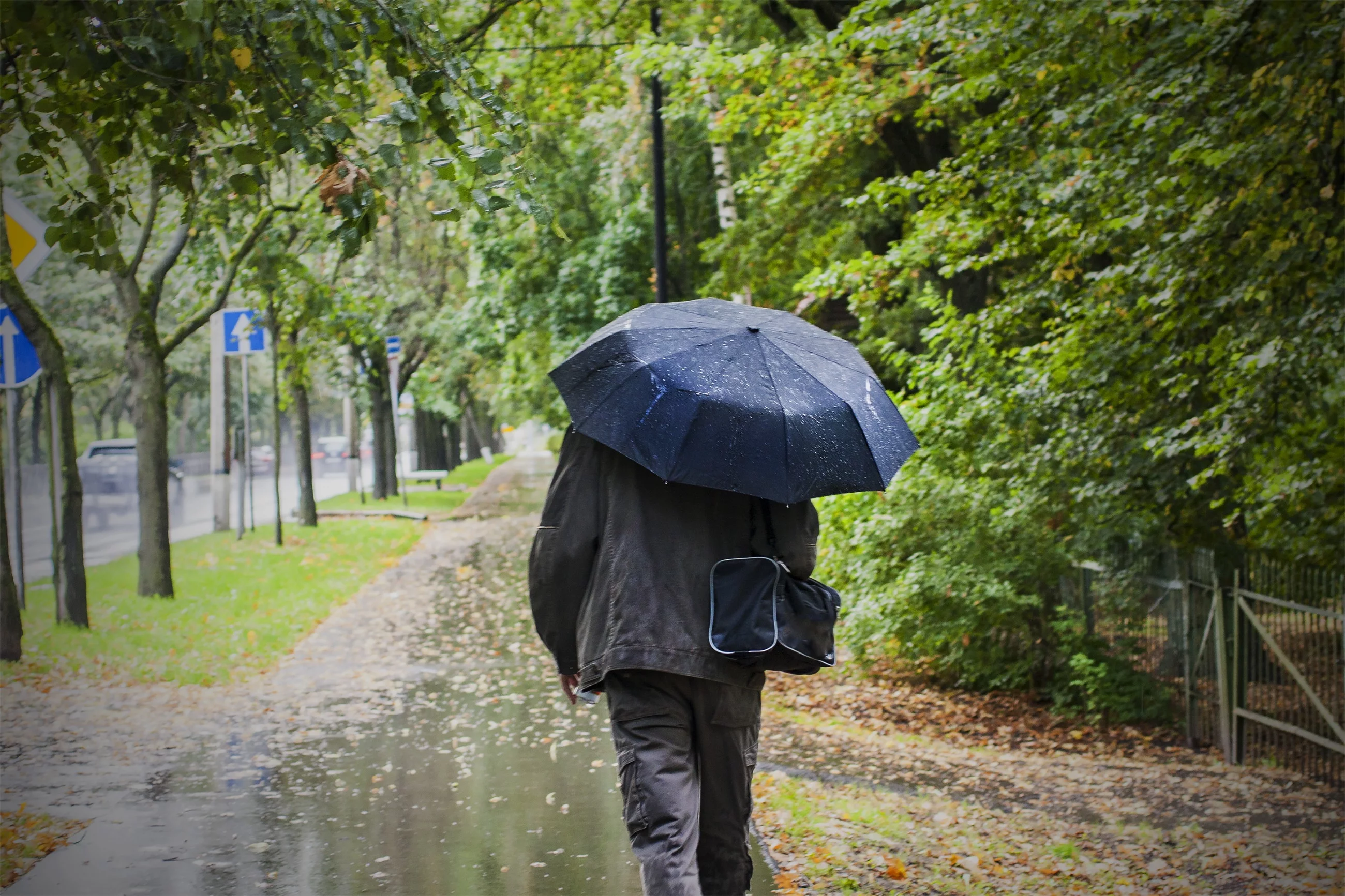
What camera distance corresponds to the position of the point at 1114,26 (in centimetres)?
703

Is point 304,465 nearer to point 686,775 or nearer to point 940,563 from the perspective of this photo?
point 940,563

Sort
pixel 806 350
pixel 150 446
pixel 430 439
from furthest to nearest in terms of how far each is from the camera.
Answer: pixel 430 439, pixel 150 446, pixel 806 350

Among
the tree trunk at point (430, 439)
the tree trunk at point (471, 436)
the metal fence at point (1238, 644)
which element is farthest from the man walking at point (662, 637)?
the tree trunk at point (471, 436)

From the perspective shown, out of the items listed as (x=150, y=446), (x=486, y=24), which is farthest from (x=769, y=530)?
(x=150, y=446)

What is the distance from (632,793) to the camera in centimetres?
327

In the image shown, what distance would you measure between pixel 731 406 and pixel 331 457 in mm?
74738

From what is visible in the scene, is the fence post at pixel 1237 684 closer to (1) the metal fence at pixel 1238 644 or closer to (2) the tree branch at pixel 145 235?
(1) the metal fence at pixel 1238 644

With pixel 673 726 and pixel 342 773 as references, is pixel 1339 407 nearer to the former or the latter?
pixel 673 726

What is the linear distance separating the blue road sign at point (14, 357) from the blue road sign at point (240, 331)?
20.4ft

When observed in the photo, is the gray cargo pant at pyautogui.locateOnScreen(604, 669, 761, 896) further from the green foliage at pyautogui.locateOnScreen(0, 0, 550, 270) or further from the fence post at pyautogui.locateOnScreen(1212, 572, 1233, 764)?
the fence post at pyautogui.locateOnScreen(1212, 572, 1233, 764)

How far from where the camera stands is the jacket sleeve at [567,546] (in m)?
3.47

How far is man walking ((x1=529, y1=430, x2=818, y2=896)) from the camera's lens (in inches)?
128

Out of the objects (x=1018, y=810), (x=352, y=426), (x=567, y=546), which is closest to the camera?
(x=567, y=546)

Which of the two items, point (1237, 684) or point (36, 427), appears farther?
point (36, 427)
